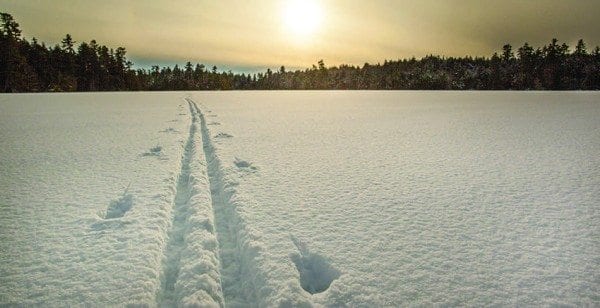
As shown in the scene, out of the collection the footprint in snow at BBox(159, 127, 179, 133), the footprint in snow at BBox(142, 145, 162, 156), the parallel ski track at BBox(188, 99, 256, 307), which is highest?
the footprint in snow at BBox(159, 127, 179, 133)

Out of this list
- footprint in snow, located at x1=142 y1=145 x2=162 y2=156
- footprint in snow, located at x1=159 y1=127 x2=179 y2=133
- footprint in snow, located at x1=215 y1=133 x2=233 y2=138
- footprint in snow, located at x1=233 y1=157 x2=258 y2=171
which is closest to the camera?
footprint in snow, located at x1=233 y1=157 x2=258 y2=171

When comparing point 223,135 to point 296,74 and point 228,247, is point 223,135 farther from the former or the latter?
point 296,74

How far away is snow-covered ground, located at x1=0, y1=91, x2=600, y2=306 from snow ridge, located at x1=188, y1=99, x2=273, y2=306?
0.02 m

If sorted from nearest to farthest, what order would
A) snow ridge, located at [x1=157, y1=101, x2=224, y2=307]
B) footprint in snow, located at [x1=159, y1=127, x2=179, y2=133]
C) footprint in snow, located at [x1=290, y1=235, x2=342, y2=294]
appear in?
snow ridge, located at [x1=157, y1=101, x2=224, y2=307], footprint in snow, located at [x1=290, y1=235, x2=342, y2=294], footprint in snow, located at [x1=159, y1=127, x2=179, y2=133]

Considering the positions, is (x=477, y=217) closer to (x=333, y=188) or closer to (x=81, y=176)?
(x=333, y=188)

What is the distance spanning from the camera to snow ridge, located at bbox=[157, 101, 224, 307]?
8.95 ft

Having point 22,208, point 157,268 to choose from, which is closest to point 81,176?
point 22,208

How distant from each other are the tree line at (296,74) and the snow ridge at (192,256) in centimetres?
6070

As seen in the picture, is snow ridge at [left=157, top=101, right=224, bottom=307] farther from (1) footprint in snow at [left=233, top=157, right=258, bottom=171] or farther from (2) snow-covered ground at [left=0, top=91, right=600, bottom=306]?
(1) footprint in snow at [left=233, top=157, right=258, bottom=171]

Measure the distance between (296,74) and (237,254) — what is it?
432 ft

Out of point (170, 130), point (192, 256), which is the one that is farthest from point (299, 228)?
point (170, 130)

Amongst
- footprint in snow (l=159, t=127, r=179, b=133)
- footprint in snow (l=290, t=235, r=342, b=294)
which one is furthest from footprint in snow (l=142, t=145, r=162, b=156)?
footprint in snow (l=290, t=235, r=342, b=294)

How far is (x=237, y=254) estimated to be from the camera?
11.3 feet

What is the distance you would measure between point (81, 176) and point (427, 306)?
589 centimetres
